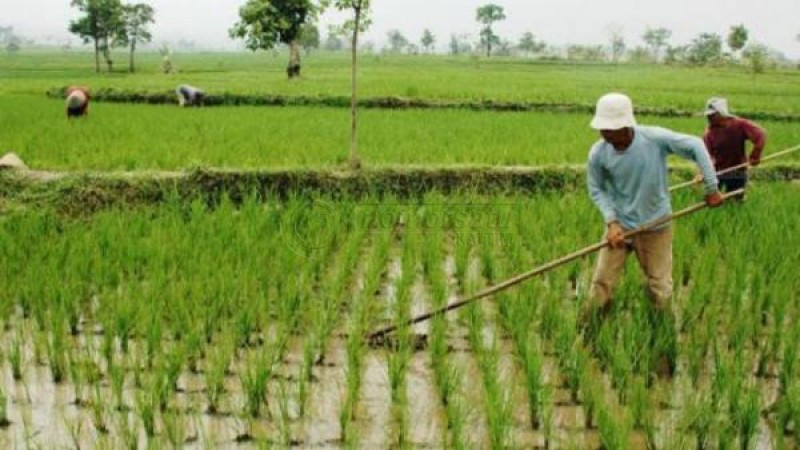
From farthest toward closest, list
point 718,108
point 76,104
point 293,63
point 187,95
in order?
point 293,63, point 187,95, point 76,104, point 718,108

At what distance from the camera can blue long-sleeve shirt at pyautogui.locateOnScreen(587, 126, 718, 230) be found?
3.65 metres

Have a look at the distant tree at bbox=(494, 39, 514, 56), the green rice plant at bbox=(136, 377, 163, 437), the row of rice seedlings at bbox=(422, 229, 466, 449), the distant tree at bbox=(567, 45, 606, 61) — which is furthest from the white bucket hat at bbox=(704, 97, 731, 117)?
the distant tree at bbox=(494, 39, 514, 56)

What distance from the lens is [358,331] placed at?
3684 mm

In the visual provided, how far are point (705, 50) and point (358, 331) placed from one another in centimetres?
5847

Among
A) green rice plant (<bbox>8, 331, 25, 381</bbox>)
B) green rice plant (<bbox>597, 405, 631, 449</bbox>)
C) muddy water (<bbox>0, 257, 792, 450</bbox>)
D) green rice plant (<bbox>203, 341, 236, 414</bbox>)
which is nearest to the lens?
green rice plant (<bbox>597, 405, 631, 449</bbox>)

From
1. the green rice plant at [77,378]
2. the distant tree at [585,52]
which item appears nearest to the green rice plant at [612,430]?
the green rice plant at [77,378]

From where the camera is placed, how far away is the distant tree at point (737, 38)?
45469mm

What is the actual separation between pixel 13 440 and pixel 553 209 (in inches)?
166

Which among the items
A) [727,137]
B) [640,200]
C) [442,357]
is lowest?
[442,357]

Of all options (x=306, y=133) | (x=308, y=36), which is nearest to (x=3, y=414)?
(x=306, y=133)

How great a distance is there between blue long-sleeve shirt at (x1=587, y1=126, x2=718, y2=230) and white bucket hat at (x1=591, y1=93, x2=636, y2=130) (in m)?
0.21

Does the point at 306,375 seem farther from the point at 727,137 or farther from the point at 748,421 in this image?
the point at 727,137

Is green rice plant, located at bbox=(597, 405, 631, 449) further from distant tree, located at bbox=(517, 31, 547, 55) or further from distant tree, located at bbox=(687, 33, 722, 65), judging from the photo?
distant tree, located at bbox=(517, 31, 547, 55)

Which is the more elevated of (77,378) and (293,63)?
(293,63)
